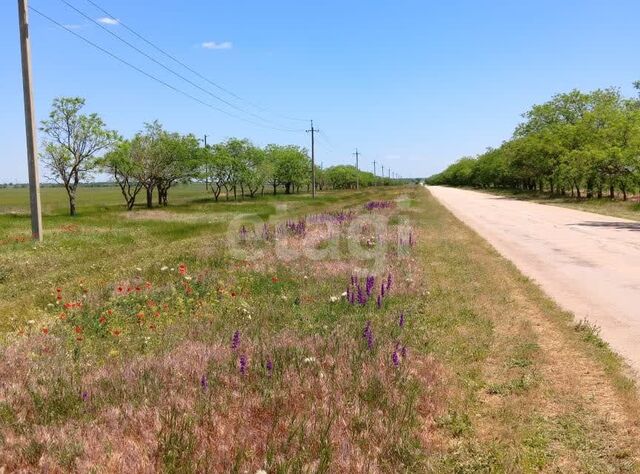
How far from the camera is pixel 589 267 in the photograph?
1324cm

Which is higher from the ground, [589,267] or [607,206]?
[607,206]

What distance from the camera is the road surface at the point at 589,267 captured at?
8.16 metres

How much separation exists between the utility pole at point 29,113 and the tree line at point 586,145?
4075 centimetres

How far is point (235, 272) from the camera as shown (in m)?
11.2

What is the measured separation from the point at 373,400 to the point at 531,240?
16839 millimetres

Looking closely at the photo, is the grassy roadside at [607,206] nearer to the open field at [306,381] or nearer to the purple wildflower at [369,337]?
the open field at [306,381]

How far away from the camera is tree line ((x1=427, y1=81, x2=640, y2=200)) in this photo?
4369 centimetres

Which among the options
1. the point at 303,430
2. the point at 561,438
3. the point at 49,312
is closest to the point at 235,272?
the point at 49,312

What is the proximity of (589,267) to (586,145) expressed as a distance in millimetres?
44303

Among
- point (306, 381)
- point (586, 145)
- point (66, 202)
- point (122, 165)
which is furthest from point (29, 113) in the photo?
point (66, 202)

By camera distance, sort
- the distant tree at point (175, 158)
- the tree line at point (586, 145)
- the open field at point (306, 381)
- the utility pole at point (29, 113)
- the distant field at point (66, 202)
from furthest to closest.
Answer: the distant tree at point (175, 158), the distant field at point (66, 202), the tree line at point (586, 145), the utility pole at point (29, 113), the open field at point (306, 381)

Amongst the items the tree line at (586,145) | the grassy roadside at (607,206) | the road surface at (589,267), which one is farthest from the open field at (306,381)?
the tree line at (586,145)

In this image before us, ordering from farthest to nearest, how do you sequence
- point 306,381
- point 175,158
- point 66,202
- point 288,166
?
point 288,166, point 66,202, point 175,158, point 306,381

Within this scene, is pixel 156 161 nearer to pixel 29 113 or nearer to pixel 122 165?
pixel 122 165
